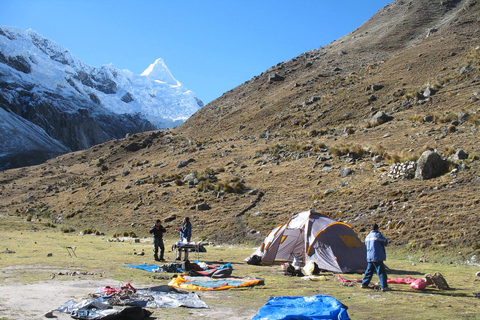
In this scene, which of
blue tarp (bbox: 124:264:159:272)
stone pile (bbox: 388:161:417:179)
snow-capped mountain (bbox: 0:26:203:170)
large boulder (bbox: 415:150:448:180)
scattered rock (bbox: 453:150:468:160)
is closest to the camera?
blue tarp (bbox: 124:264:159:272)

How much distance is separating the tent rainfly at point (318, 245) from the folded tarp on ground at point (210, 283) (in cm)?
410

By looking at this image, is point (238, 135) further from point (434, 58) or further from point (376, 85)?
point (434, 58)

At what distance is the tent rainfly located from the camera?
14203 millimetres

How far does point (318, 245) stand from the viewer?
14.9 metres

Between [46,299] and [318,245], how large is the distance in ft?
32.2

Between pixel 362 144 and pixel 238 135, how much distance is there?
25.4 metres

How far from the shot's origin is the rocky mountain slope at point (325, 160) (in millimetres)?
20047

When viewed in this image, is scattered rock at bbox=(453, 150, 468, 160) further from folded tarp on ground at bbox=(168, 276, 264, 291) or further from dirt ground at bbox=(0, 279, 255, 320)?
dirt ground at bbox=(0, 279, 255, 320)

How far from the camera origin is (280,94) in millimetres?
61562

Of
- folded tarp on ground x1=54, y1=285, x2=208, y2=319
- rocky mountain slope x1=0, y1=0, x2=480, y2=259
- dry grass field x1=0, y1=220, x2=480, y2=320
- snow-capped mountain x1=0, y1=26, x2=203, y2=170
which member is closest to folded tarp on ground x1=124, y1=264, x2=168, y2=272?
dry grass field x1=0, y1=220, x2=480, y2=320

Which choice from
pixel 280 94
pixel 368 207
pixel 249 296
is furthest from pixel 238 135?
pixel 249 296

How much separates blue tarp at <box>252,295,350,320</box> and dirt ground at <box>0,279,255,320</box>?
53 centimetres

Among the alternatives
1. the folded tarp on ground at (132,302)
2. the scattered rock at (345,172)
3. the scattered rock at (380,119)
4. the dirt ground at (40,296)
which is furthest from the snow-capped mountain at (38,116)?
the folded tarp on ground at (132,302)

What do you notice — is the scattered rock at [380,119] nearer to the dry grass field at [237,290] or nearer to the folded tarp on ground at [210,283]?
the dry grass field at [237,290]
